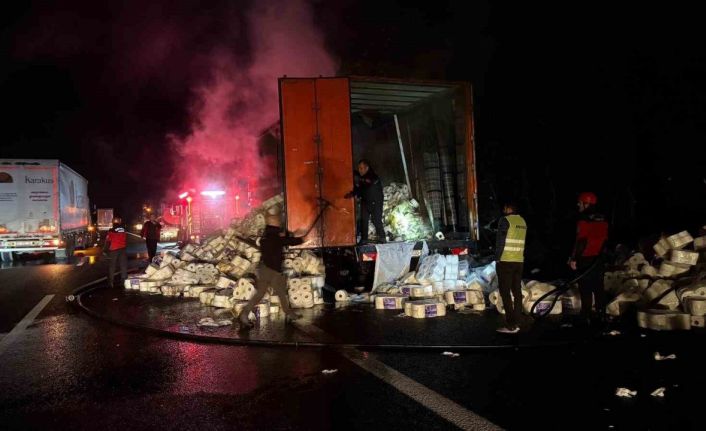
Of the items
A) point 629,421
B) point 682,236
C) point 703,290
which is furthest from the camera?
point 682,236

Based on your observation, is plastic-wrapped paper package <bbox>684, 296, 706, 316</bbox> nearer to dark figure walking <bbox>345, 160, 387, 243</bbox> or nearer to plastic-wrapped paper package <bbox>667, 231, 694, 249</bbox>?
plastic-wrapped paper package <bbox>667, 231, 694, 249</bbox>

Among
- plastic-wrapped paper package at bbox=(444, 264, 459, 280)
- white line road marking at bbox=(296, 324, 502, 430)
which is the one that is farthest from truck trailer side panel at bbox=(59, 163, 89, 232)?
white line road marking at bbox=(296, 324, 502, 430)

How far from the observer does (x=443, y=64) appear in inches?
648

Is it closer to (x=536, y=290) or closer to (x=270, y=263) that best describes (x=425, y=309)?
(x=536, y=290)

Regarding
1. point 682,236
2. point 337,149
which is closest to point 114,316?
point 337,149

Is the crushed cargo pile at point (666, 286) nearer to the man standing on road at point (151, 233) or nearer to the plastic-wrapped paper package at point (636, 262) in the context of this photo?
the plastic-wrapped paper package at point (636, 262)

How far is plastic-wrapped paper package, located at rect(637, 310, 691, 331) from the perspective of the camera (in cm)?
596

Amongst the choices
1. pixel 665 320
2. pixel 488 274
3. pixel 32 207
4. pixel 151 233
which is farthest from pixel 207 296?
pixel 32 207

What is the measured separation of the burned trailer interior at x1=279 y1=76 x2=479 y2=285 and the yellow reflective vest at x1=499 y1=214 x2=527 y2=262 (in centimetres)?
274

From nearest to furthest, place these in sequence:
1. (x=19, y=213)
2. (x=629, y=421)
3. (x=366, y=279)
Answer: (x=629, y=421), (x=366, y=279), (x=19, y=213)

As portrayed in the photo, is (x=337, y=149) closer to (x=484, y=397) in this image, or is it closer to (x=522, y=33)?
(x=484, y=397)

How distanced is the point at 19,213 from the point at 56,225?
3.98ft

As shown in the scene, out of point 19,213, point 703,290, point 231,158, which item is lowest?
point 703,290

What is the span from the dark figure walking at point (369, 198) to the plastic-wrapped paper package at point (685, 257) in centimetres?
463
